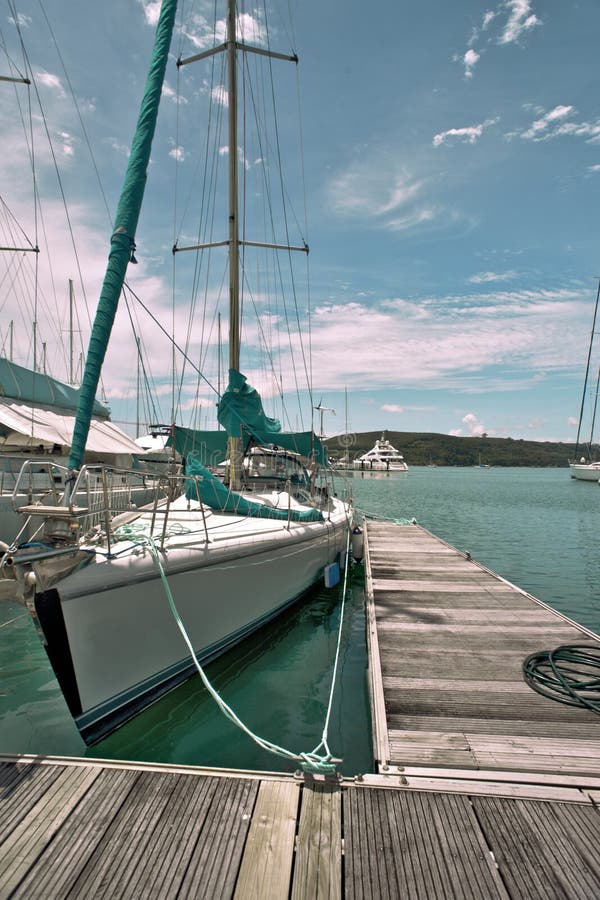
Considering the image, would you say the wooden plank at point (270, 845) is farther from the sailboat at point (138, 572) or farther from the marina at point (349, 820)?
the sailboat at point (138, 572)

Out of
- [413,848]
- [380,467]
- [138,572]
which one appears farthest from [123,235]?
[380,467]

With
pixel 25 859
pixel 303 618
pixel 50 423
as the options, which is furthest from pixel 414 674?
pixel 50 423

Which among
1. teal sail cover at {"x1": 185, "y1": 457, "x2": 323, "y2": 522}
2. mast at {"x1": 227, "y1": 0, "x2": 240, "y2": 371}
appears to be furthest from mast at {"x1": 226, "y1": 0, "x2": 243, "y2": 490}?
teal sail cover at {"x1": 185, "y1": 457, "x2": 323, "y2": 522}

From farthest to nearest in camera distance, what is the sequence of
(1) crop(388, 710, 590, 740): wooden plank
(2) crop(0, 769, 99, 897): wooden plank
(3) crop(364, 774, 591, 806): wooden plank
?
(1) crop(388, 710, 590, 740): wooden plank < (3) crop(364, 774, 591, 806): wooden plank < (2) crop(0, 769, 99, 897): wooden plank

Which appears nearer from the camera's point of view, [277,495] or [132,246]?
[132,246]

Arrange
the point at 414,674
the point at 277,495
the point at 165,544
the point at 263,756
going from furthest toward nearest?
the point at 277,495 → the point at 165,544 → the point at 414,674 → the point at 263,756

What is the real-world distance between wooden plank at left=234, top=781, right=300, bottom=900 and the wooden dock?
74cm

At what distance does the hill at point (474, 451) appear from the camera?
568ft

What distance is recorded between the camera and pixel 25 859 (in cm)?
237

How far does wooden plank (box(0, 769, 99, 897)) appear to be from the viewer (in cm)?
231

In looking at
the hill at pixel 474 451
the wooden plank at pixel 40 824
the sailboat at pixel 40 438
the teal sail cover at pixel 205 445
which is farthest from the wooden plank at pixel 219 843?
the hill at pixel 474 451

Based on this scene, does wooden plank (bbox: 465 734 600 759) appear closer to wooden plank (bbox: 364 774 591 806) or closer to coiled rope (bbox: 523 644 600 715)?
wooden plank (bbox: 364 774 591 806)

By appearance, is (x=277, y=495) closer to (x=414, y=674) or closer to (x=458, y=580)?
(x=458, y=580)

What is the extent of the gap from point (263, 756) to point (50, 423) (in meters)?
12.1
